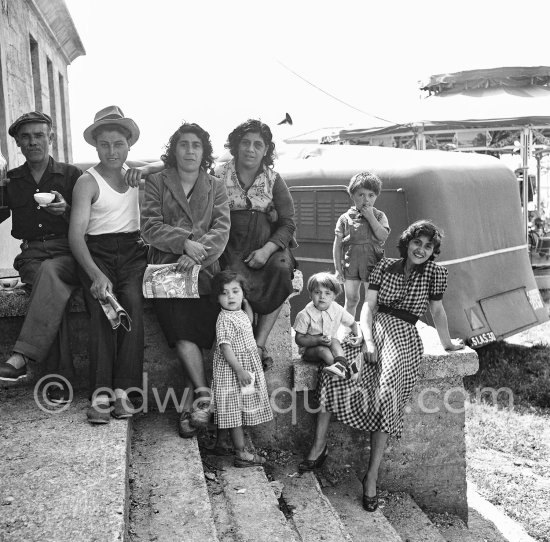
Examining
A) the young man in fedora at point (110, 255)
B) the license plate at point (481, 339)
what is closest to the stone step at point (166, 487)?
the young man in fedora at point (110, 255)

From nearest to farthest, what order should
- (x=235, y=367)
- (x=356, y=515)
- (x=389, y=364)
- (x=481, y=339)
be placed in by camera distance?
(x=235, y=367)
(x=356, y=515)
(x=389, y=364)
(x=481, y=339)

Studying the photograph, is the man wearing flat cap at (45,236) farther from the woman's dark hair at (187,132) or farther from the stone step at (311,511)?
the stone step at (311,511)

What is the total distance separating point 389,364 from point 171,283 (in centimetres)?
144

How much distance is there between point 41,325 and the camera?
389 centimetres

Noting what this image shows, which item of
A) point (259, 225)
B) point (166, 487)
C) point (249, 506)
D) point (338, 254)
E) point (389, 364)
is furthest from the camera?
point (338, 254)

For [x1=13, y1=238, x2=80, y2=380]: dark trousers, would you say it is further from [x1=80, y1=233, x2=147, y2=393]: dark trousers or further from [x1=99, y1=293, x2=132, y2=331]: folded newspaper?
[x1=99, y1=293, x2=132, y2=331]: folded newspaper

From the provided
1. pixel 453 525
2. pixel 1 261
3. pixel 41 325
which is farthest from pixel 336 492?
pixel 1 261

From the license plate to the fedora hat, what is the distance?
4.73m

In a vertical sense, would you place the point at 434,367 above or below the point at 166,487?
above

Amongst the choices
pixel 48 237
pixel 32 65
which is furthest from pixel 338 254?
pixel 32 65

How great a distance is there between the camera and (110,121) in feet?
13.0

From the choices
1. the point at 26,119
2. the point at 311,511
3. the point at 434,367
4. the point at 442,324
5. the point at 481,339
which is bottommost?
the point at 311,511

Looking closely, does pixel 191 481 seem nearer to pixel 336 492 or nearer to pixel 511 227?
pixel 336 492

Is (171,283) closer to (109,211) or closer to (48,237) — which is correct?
(109,211)
